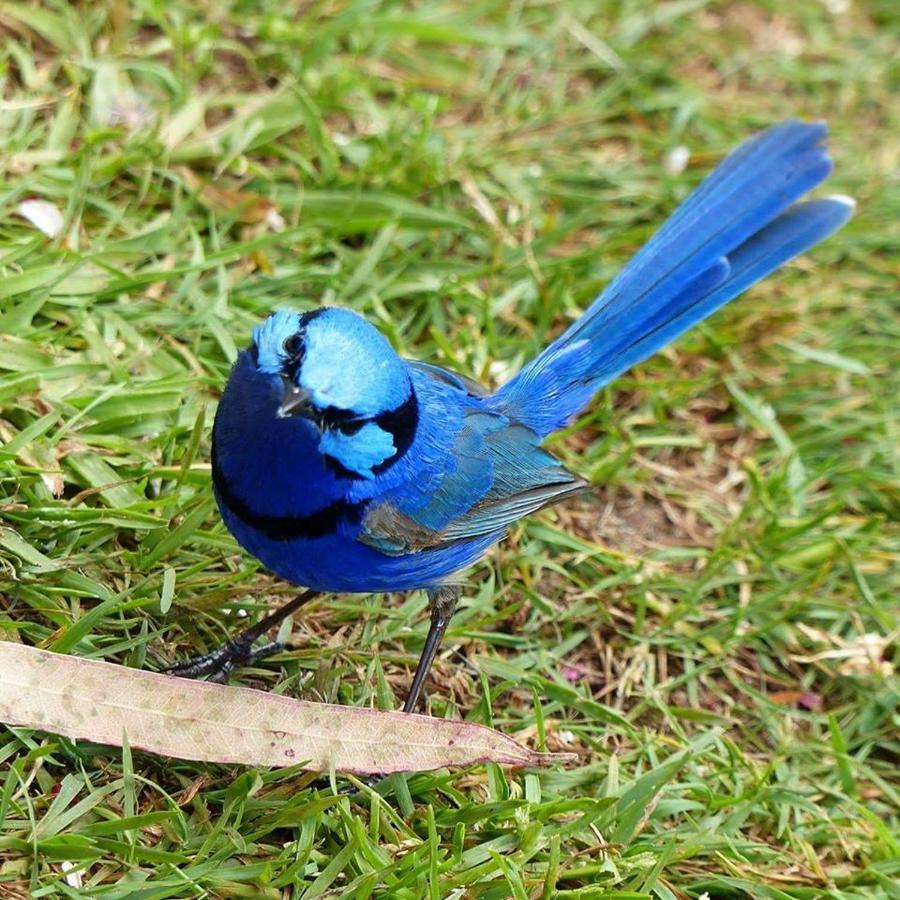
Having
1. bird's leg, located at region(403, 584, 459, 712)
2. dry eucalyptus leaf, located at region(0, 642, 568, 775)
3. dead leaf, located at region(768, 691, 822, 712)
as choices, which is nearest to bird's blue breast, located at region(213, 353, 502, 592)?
bird's leg, located at region(403, 584, 459, 712)

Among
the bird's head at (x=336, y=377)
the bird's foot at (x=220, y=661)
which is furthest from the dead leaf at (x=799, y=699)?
the bird's head at (x=336, y=377)

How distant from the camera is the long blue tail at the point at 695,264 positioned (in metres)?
4.22

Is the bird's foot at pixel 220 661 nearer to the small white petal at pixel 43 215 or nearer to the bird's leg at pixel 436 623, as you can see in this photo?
the bird's leg at pixel 436 623

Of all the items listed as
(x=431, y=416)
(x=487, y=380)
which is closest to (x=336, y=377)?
(x=431, y=416)

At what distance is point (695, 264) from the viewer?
14.4 feet

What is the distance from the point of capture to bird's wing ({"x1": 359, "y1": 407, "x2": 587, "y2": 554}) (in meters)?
3.48

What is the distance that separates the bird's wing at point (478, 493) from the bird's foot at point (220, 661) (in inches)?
22.3

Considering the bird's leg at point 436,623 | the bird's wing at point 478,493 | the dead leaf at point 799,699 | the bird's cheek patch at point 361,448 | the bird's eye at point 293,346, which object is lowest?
the dead leaf at point 799,699

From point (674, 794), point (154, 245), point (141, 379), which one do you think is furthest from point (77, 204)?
point (674, 794)

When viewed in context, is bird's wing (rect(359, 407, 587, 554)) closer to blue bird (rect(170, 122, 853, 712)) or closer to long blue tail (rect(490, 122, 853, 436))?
blue bird (rect(170, 122, 853, 712))

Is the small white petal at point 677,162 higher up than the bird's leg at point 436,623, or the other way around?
the small white petal at point 677,162

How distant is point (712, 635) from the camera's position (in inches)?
170

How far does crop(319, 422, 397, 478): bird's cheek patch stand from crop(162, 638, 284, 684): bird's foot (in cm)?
72

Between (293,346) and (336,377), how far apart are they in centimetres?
13
